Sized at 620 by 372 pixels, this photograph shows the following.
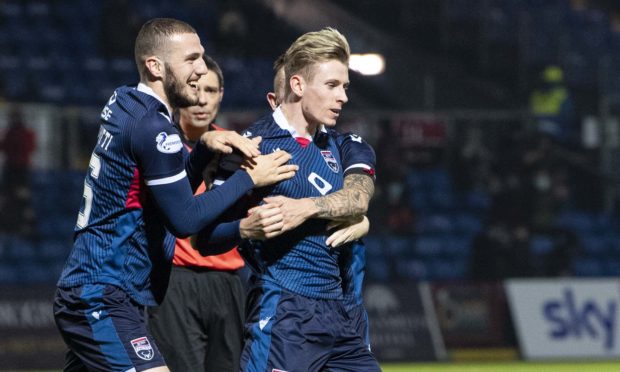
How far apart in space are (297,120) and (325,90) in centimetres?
21

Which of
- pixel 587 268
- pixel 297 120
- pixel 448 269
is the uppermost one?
pixel 297 120

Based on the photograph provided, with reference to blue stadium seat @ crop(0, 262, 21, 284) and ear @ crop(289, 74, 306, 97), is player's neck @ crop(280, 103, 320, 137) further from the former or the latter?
blue stadium seat @ crop(0, 262, 21, 284)

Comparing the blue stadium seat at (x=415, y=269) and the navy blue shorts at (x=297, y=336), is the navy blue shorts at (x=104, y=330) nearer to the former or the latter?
the navy blue shorts at (x=297, y=336)

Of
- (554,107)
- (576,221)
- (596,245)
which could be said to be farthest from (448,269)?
(554,107)

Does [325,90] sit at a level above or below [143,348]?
above

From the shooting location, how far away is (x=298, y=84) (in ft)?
16.4

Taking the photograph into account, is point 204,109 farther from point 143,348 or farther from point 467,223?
point 467,223

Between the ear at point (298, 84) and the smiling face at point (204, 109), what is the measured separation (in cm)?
148

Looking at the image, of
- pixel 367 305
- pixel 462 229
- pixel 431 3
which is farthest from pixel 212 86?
pixel 431 3

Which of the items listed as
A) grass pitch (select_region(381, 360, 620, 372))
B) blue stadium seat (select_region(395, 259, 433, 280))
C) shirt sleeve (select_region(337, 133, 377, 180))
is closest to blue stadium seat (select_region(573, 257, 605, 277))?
blue stadium seat (select_region(395, 259, 433, 280))

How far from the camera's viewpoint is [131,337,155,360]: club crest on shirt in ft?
14.9

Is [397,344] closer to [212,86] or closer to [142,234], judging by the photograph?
[212,86]

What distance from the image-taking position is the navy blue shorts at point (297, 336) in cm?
471

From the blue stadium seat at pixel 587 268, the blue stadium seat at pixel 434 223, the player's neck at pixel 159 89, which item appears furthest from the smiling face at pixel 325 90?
the blue stadium seat at pixel 587 268
